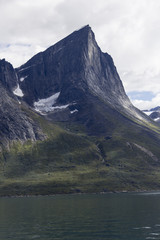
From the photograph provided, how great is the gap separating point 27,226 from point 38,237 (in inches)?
622

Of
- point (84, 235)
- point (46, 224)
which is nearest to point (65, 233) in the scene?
point (84, 235)

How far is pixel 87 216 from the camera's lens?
9538 centimetres

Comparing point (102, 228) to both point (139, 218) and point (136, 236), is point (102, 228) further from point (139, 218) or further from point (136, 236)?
point (139, 218)

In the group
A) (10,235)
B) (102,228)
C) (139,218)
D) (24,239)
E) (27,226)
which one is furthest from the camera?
(139,218)

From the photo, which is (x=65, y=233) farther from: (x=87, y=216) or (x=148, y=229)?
(x=87, y=216)

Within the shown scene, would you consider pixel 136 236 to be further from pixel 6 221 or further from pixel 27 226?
pixel 6 221

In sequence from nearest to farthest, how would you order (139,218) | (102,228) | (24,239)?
(24,239)
(102,228)
(139,218)

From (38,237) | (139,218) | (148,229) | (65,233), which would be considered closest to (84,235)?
(65,233)

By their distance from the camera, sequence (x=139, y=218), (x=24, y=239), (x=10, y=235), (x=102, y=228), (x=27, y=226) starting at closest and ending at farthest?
(x=24, y=239) < (x=10, y=235) < (x=102, y=228) < (x=27, y=226) < (x=139, y=218)

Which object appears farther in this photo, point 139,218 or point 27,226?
point 139,218

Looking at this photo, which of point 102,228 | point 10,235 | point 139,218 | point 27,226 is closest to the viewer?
point 10,235

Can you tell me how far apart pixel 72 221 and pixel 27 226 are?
12.4 meters

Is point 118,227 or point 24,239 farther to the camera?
point 118,227

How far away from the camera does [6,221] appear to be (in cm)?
9175
